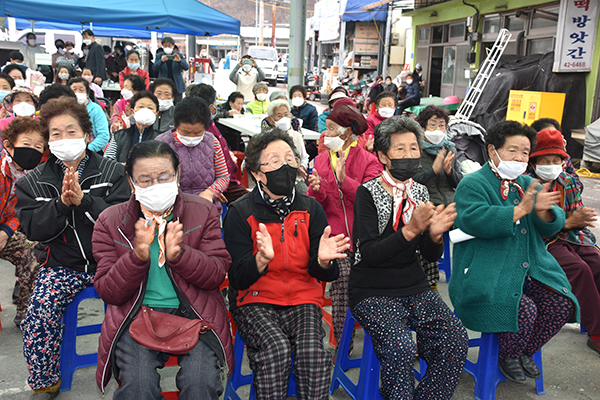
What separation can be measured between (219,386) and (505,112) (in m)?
10.4

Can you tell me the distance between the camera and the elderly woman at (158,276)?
86.6 inches

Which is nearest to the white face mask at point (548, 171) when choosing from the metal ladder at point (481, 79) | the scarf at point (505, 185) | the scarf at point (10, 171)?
the scarf at point (505, 185)

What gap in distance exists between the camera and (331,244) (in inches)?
95.6

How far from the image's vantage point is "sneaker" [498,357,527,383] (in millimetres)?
2883

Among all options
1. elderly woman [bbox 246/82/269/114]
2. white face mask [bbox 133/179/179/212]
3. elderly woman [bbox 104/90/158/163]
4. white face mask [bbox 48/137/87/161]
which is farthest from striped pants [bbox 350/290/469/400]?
elderly woman [bbox 246/82/269/114]

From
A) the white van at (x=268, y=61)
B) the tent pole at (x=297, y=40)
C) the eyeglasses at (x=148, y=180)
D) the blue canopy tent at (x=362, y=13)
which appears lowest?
the eyeglasses at (x=148, y=180)

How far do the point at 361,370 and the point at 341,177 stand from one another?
131cm

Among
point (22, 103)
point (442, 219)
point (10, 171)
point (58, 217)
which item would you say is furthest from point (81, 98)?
point (442, 219)

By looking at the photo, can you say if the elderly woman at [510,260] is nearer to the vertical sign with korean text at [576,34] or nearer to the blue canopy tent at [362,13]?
the vertical sign with korean text at [576,34]

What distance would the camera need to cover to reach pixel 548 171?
3260 millimetres

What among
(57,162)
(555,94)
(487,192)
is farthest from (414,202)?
(555,94)

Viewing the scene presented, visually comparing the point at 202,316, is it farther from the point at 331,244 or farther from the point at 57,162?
the point at 57,162

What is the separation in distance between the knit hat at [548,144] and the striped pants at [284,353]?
73.3 inches

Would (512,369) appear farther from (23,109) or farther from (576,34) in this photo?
(576,34)
